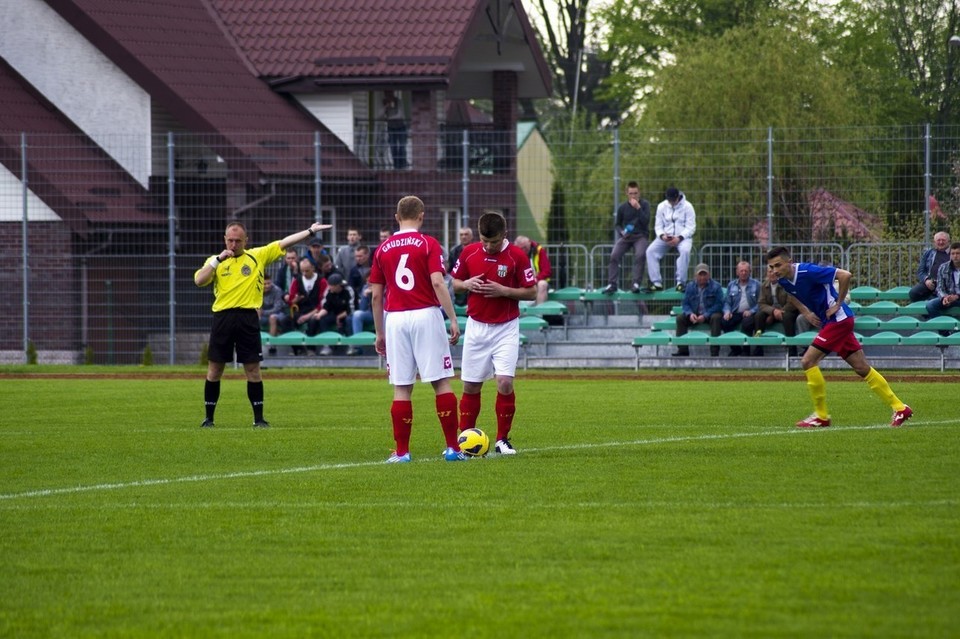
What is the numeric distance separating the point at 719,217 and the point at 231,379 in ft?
35.7

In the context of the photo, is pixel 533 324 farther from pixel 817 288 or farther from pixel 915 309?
pixel 817 288

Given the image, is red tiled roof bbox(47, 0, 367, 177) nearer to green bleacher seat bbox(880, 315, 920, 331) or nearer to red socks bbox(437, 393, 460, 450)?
green bleacher seat bbox(880, 315, 920, 331)

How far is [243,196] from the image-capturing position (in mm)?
33031

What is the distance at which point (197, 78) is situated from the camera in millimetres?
34438

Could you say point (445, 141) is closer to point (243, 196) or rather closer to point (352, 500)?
point (243, 196)

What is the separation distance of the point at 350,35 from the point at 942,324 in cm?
1808

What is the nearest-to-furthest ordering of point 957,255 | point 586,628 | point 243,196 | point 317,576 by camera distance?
point 586,628 → point 317,576 → point 957,255 → point 243,196

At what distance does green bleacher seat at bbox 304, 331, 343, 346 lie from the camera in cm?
2642

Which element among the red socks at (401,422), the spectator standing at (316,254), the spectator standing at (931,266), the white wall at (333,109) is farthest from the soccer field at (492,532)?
the white wall at (333,109)

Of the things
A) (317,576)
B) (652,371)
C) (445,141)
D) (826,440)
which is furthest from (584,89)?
(317,576)

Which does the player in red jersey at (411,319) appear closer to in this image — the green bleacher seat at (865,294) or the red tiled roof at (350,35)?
the green bleacher seat at (865,294)

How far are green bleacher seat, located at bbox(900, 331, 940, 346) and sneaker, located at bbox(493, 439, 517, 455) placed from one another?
1321 centimetres

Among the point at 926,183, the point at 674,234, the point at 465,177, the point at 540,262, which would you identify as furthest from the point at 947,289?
the point at 465,177

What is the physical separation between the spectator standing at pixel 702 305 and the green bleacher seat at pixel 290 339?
22.0ft
